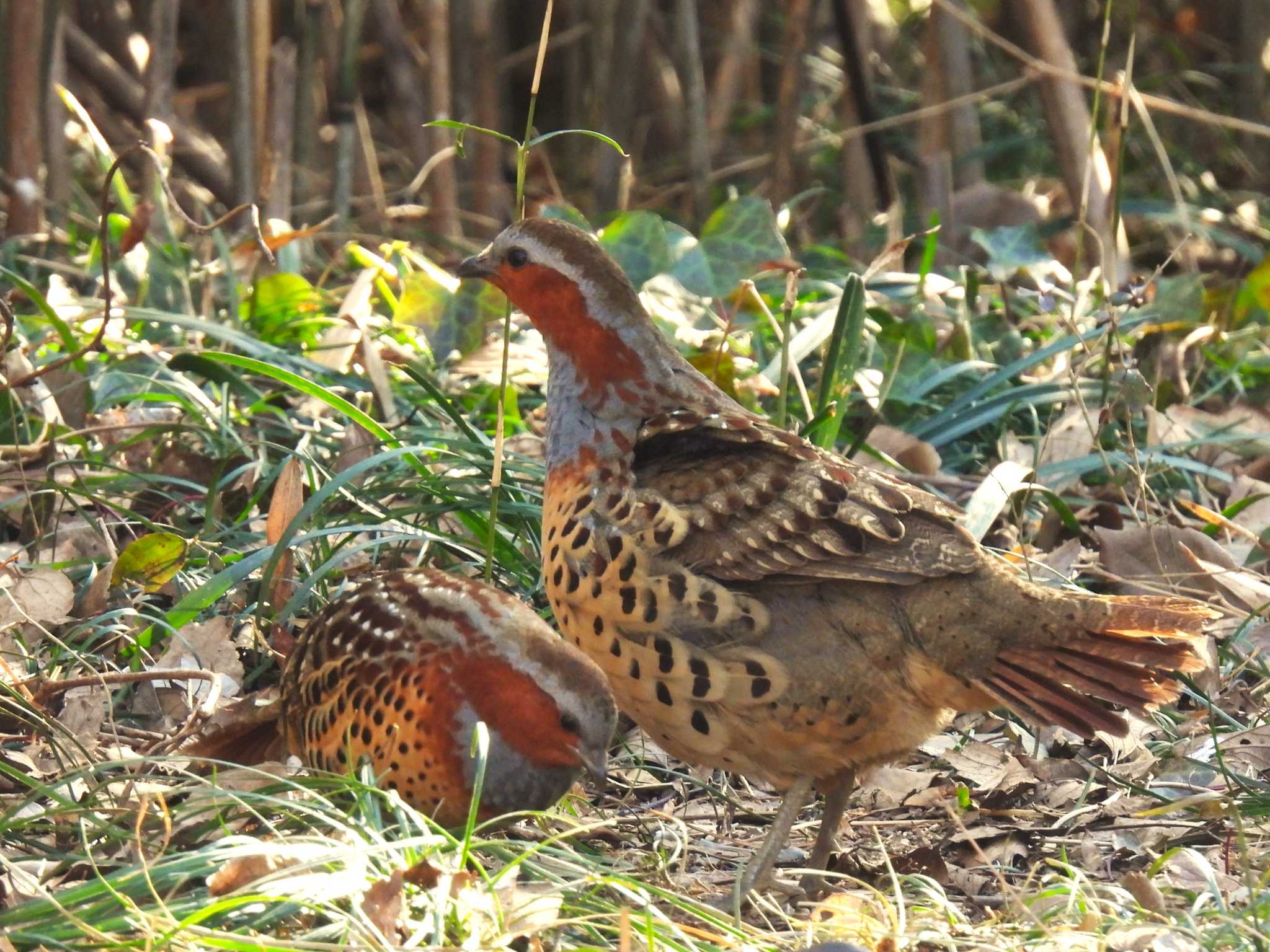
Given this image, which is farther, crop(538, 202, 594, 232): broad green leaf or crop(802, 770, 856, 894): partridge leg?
crop(538, 202, 594, 232): broad green leaf

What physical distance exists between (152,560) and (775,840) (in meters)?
1.65

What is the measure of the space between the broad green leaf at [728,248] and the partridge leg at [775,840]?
2296 mm

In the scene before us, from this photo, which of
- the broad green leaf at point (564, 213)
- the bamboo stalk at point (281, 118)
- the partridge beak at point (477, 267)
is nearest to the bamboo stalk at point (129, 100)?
the bamboo stalk at point (281, 118)

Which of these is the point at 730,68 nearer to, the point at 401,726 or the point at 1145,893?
the point at 401,726

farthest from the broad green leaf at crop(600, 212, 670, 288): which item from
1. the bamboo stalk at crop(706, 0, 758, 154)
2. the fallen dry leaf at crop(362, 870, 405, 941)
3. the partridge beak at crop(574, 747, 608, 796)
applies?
the bamboo stalk at crop(706, 0, 758, 154)

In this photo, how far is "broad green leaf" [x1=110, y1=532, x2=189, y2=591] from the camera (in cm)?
390

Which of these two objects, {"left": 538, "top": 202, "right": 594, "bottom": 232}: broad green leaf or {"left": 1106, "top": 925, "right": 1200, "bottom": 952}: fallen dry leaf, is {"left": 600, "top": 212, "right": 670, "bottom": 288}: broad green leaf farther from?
{"left": 1106, "top": 925, "right": 1200, "bottom": 952}: fallen dry leaf

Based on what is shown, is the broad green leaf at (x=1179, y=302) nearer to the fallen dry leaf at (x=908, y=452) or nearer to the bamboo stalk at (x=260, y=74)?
the fallen dry leaf at (x=908, y=452)

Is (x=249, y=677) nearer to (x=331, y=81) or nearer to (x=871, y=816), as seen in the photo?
→ (x=871, y=816)

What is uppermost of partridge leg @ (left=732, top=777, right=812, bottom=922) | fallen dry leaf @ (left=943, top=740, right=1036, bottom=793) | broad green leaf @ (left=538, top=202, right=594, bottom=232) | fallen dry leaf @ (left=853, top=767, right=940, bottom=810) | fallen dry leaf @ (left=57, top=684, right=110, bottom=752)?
broad green leaf @ (left=538, top=202, right=594, bottom=232)

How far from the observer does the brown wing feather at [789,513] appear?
10.9 feet

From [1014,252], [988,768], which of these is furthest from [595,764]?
[1014,252]

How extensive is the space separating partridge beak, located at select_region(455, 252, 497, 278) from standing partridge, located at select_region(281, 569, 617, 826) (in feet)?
2.72

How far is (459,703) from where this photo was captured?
3066 millimetres
